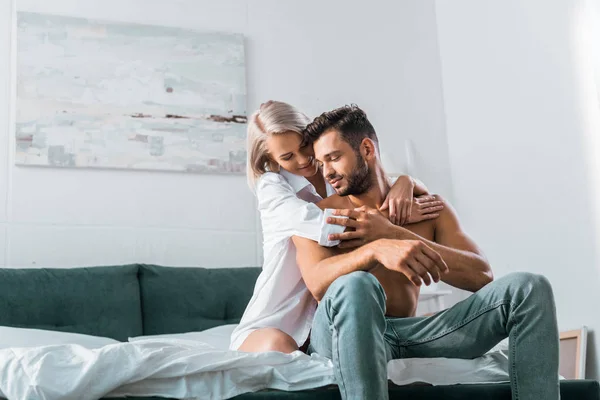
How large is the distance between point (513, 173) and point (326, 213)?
7.07 ft

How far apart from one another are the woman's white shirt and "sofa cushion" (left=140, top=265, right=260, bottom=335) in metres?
0.96

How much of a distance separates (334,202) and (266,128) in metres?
0.38

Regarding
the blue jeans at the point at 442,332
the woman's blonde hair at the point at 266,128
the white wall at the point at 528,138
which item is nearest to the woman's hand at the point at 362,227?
the blue jeans at the point at 442,332

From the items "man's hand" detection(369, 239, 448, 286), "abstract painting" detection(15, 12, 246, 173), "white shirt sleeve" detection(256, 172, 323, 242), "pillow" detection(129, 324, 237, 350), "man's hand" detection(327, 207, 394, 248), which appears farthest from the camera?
→ "abstract painting" detection(15, 12, 246, 173)

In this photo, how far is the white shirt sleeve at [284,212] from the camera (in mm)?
2271

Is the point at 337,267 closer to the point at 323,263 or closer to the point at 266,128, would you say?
the point at 323,263

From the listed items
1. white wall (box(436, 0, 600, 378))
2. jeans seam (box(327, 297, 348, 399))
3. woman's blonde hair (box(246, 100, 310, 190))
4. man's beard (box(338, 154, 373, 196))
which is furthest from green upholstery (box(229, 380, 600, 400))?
white wall (box(436, 0, 600, 378))

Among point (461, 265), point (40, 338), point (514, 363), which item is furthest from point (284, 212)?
point (40, 338)

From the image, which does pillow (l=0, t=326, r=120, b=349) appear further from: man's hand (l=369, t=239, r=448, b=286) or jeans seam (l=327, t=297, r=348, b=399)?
man's hand (l=369, t=239, r=448, b=286)

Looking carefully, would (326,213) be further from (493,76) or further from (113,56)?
(493,76)

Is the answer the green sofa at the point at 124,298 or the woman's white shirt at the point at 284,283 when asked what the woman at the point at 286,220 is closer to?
the woman's white shirt at the point at 284,283

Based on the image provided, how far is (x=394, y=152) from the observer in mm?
4418

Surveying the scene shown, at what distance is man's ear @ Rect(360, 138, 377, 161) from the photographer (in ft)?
7.89

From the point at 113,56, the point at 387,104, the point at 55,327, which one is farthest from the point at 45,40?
the point at 387,104
